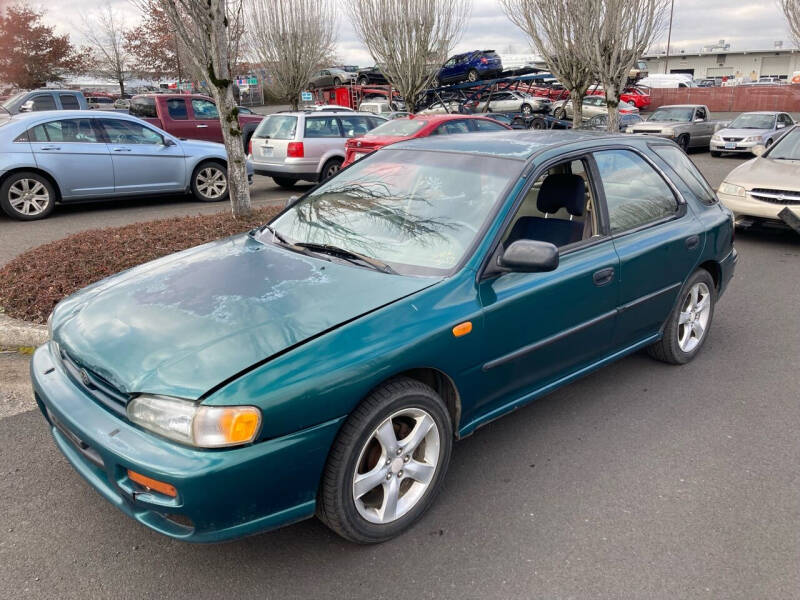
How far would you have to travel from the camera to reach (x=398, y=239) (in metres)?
3.24

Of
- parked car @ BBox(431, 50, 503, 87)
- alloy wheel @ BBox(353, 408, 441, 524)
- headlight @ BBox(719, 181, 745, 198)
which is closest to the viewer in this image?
alloy wheel @ BBox(353, 408, 441, 524)

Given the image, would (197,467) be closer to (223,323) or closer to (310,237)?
(223,323)

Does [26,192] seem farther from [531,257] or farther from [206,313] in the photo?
[531,257]

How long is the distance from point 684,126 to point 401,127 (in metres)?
12.8

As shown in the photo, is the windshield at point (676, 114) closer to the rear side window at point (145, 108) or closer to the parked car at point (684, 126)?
the parked car at point (684, 126)

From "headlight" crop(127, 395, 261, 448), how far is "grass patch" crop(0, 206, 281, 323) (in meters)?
3.32

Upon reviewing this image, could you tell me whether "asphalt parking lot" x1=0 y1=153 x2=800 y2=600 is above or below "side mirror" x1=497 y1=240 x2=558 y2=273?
below

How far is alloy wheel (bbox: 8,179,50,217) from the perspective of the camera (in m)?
8.92

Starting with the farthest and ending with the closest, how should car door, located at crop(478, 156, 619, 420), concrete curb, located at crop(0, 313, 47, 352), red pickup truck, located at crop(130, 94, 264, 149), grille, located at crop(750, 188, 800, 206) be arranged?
red pickup truck, located at crop(130, 94, 264, 149) < grille, located at crop(750, 188, 800, 206) < concrete curb, located at crop(0, 313, 47, 352) < car door, located at crop(478, 156, 619, 420)

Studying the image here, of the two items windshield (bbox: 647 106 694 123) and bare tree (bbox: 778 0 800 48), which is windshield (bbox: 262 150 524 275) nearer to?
windshield (bbox: 647 106 694 123)

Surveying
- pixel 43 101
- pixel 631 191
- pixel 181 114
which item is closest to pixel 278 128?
pixel 181 114

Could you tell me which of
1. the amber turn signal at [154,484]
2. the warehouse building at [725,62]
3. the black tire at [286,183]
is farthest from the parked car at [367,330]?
the warehouse building at [725,62]

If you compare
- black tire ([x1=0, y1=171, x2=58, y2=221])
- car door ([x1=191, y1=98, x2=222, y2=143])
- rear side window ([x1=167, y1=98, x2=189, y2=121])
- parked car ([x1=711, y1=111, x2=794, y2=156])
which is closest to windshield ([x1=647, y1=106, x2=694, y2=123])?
parked car ([x1=711, y1=111, x2=794, y2=156])

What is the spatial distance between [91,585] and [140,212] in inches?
336
